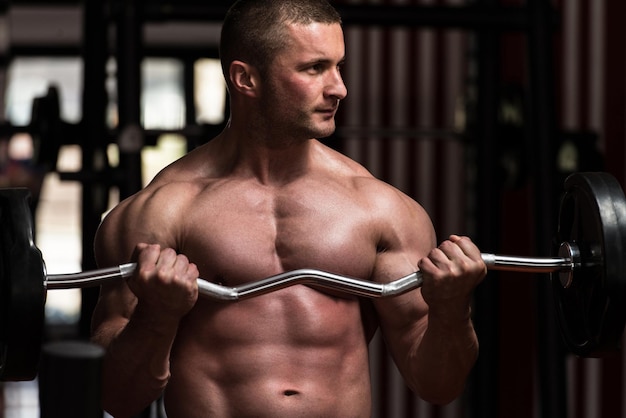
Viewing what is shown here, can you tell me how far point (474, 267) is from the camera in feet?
6.03

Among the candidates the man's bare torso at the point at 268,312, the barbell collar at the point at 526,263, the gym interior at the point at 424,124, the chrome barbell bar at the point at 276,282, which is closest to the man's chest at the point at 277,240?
the man's bare torso at the point at 268,312

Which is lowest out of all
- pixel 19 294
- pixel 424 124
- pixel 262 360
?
pixel 262 360

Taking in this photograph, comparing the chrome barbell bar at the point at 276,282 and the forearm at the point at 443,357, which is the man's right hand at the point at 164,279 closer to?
the chrome barbell bar at the point at 276,282

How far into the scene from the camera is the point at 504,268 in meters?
1.88

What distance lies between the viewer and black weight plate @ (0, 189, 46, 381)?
1.75 meters

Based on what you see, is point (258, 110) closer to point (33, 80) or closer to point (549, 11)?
point (549, 11)

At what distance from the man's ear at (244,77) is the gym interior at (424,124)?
796mm

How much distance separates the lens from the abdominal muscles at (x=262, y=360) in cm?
197

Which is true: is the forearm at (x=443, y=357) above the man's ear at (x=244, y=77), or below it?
below

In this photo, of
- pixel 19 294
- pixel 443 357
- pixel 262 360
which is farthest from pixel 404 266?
pixel 19 294

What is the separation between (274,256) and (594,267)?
1.63 ft

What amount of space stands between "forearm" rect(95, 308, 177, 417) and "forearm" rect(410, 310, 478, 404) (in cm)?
40

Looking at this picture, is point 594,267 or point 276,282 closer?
point 276,282

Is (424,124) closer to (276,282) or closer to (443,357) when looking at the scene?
(443,357)
